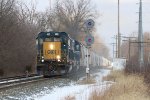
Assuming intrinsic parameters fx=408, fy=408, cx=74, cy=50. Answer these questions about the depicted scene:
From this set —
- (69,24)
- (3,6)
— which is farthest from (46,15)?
(3,6)

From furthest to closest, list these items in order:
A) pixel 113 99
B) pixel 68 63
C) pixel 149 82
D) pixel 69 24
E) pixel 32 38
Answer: pixel 69 24, pixel 32 38, pixel 68 63, pixel 149 82, pixel 113 99

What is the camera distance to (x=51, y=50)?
3634cm

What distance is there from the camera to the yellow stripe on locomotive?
36.2 m

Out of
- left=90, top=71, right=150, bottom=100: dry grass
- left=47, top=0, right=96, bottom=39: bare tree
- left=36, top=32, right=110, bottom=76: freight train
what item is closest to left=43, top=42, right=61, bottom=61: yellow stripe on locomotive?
left=36, top=32, right=110, bottom=76: freight train

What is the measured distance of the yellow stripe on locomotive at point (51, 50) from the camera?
36.2 m

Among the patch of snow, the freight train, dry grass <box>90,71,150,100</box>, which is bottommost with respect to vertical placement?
the patch of snow

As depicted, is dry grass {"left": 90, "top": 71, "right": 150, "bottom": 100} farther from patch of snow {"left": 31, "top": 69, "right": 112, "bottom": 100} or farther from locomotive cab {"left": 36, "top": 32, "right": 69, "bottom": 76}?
locomotive cab {"left": 36, "top": 32, "right": 69, "bottom": 76}

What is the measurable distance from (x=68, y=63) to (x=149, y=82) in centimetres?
1487

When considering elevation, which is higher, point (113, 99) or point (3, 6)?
point (3, 6)

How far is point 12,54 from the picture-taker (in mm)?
45094

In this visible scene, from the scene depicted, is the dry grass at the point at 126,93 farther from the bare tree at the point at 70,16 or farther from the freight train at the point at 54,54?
the bare tree at the point at 70,16

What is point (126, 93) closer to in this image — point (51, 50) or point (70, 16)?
point (51, 50)

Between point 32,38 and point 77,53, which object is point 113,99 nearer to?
point 77,53

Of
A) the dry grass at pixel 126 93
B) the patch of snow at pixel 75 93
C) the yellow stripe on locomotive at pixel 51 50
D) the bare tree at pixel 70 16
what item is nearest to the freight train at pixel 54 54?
the yellow stripe on locomotive at pixel 51 50
